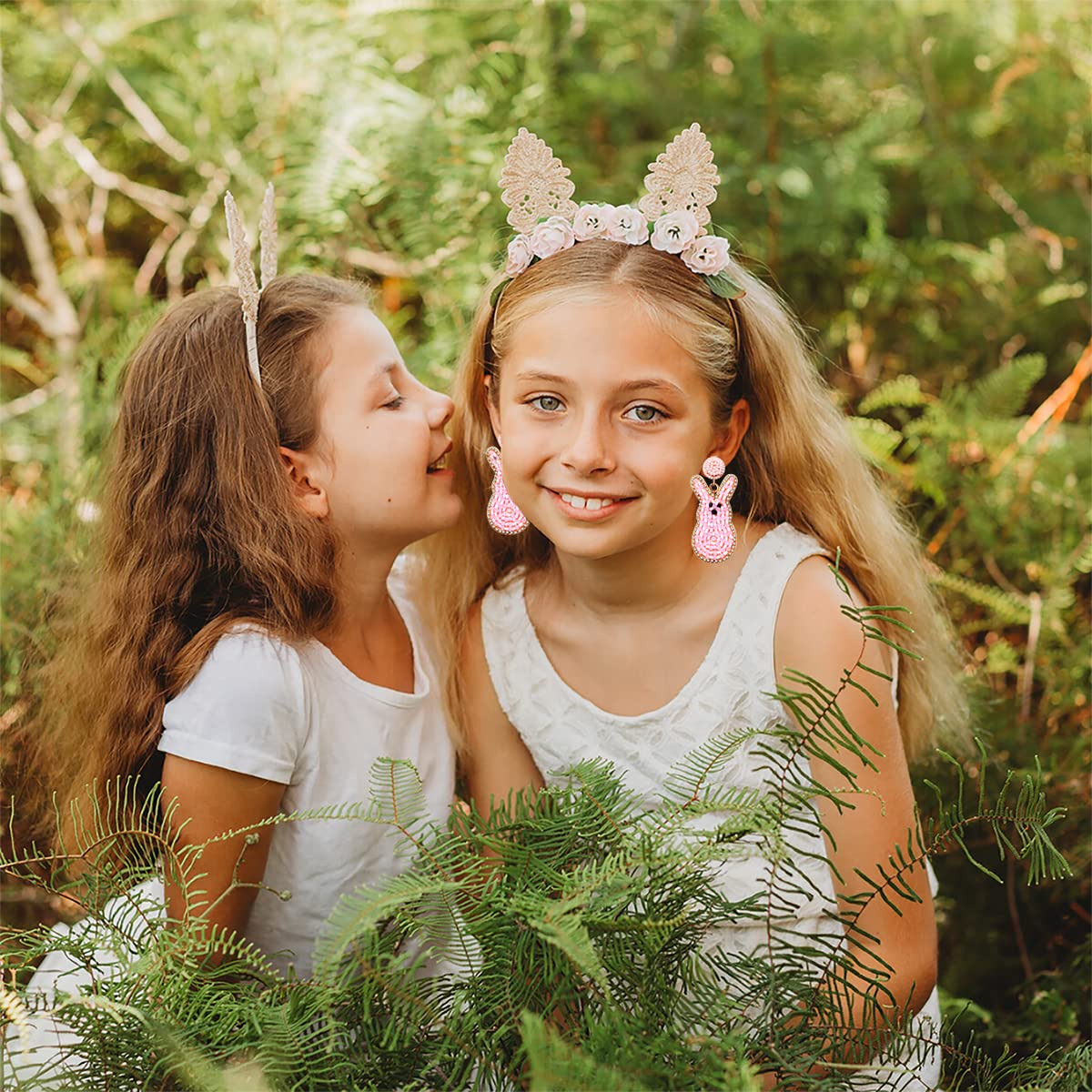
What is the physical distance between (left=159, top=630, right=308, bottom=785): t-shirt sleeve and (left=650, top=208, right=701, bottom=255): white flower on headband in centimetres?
91

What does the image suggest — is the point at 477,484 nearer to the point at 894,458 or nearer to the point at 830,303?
the point at 894,458

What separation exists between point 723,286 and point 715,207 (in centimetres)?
145

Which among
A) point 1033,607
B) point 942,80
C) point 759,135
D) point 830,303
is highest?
point 942,80

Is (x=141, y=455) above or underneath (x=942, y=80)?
underneath

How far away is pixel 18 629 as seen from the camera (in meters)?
2.38

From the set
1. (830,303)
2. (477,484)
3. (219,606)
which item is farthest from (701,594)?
(830,303)

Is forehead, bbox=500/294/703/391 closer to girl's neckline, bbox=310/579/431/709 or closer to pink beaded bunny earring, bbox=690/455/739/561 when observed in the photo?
pink beaded bunny earring, bbox=690/455/739/561

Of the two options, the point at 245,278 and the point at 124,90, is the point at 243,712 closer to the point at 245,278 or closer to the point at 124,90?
the point at 245,278

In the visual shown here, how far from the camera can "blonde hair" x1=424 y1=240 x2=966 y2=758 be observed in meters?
1.90

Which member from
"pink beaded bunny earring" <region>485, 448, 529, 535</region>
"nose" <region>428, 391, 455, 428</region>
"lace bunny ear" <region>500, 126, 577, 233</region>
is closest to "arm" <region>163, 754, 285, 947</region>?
"pink beaded bunny earring" <region>485, 448, 529, 535</region>

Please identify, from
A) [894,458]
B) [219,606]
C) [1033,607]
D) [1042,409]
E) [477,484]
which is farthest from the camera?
[894,458]

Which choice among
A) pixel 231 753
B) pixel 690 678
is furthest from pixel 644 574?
pixel 231 753

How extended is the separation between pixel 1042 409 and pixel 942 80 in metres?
1.36

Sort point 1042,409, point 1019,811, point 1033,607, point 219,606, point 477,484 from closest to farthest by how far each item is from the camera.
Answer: point 1019,811, point 219,606, point 477,484, point 1033,607, point 1042,409
